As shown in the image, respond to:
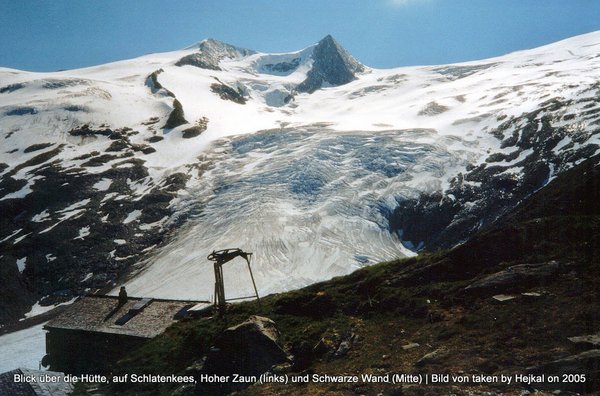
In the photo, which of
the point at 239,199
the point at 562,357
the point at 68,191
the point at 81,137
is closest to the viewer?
the point at 562,357

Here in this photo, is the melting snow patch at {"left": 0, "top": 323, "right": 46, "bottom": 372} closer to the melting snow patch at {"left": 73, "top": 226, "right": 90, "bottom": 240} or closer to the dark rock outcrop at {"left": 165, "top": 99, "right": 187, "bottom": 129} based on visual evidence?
the melting snow patch at {"left": 73, "top": 226, "right": 90, "bottom": 240}

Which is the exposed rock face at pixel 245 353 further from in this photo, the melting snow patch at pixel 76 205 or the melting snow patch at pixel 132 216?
the melting snow patch at pixel 76 205

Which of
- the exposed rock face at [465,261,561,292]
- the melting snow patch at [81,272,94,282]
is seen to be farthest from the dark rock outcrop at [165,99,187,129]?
the exposed rock face at [465,261,561,292]

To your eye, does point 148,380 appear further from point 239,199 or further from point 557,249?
point 239,199

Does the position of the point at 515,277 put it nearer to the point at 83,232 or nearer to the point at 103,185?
the point at 83,232

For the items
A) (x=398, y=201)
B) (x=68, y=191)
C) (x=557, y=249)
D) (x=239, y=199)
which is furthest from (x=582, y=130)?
(x=68, y=191)

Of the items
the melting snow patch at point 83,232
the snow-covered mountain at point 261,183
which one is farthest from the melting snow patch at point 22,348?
the melting snow patch at point 83,232
